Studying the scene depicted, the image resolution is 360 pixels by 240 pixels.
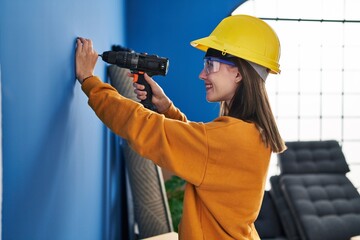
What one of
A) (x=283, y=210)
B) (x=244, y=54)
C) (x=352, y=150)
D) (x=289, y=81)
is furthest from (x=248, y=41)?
(x=352, y=150)

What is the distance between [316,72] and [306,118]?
1.91 feet

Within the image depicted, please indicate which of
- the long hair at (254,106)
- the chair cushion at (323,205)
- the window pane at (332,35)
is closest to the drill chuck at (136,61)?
the long hair at (254,106)

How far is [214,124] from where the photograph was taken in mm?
1670

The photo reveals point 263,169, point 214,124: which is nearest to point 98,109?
point 214,124

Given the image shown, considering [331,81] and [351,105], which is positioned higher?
[331,81]

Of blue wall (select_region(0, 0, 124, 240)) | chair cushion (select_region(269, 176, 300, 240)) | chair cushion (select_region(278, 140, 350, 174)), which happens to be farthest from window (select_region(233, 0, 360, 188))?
blue wall (select_region(0, 0, 124, 240))

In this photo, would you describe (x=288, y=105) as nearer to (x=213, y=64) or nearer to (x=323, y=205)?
(x=323, y=205)

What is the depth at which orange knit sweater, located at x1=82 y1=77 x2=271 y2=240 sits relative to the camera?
1.60 meters

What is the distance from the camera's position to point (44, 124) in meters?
1.35

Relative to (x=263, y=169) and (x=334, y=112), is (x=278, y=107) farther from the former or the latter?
(x=263, y=169)

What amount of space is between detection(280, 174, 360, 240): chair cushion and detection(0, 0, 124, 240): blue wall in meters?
2.34

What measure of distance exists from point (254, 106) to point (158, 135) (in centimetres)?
39

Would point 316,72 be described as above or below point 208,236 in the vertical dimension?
above

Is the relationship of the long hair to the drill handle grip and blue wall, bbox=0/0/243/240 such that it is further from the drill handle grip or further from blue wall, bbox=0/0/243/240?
blue wall, bbox=0/0/243/240
